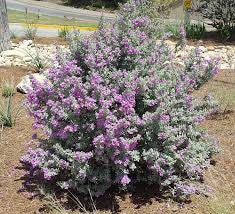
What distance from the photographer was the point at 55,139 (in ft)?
15.9

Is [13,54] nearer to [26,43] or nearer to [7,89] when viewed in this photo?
[26,43]

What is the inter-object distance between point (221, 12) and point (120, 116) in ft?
41.8

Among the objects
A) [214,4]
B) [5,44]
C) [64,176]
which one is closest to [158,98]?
[64,176]

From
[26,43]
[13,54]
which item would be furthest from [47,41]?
[13,54]

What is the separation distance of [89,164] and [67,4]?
129 feet

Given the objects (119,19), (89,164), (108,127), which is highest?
(119,19)

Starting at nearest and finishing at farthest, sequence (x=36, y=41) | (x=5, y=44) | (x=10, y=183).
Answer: (x=10, y=183)
(x=5, y=44)
(x=36, y=41)

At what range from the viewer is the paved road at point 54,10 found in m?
34.6

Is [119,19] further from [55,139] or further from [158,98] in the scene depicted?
[55,139]

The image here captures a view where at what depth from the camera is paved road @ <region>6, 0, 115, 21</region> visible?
1363 inches

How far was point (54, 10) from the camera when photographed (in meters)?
37.9

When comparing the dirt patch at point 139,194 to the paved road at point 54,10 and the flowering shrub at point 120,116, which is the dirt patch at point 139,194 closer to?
the flowering shrub at point 120,116

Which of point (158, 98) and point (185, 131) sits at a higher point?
point (158, 98)

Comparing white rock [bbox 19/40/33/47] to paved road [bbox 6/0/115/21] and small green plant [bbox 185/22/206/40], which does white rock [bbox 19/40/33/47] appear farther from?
paved road [bbox 6/0/115/21]
